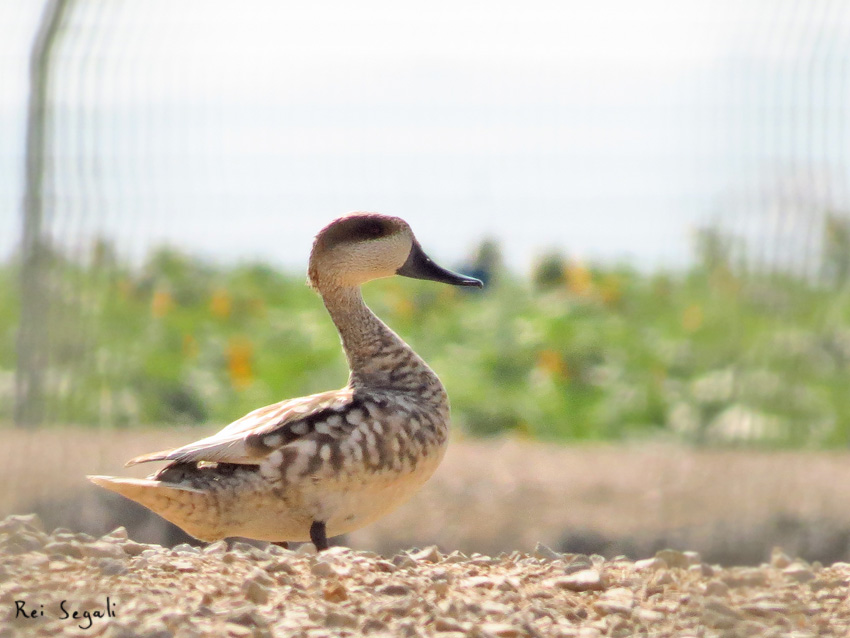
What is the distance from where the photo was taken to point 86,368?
5.59 meters

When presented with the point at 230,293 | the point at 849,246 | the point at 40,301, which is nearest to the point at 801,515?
the point at 849,246

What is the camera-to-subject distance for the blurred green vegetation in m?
5.77

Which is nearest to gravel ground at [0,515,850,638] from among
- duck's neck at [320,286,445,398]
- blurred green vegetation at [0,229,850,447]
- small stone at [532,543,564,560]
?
small stone at [532,543,564,560]

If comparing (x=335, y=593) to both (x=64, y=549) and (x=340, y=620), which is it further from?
(x=64, y=549)

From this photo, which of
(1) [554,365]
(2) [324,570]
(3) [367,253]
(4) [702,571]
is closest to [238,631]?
(2) [324,570]

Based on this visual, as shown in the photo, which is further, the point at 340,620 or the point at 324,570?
the point at 324,570

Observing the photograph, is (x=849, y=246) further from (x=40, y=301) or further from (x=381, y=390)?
(x=40, y=301)

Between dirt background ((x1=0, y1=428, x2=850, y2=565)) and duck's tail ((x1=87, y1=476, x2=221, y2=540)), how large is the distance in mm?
1893

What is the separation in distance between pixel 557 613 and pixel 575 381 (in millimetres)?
5096

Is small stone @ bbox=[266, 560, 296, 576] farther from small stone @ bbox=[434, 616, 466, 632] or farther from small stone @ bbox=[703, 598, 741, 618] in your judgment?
small stone @ bbox=[703, 598, 741, 618]

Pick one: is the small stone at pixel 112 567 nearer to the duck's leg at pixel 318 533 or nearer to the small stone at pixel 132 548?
the small stone at pixel 132 548

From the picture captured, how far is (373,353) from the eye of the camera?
3.89 meters

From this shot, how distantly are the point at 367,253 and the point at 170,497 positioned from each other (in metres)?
1.02

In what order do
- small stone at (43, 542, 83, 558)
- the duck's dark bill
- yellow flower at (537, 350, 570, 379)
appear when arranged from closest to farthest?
small stone at (43, 542, 83, 558) → the duck's dark bill → yellow flower at (537, 350, 570, 379)
